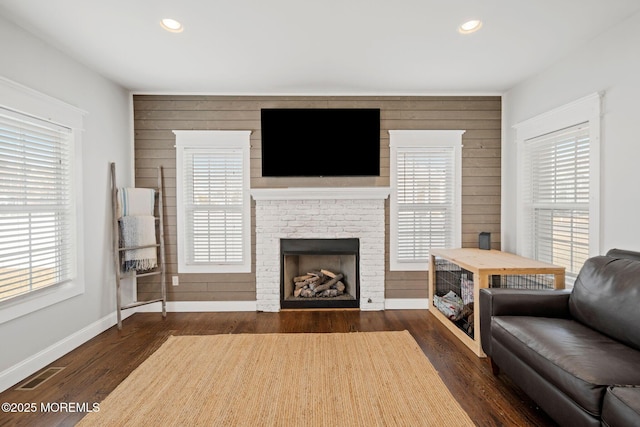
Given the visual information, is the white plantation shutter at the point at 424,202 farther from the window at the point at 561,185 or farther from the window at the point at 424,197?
the window at the point at 561,185

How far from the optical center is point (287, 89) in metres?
3.75

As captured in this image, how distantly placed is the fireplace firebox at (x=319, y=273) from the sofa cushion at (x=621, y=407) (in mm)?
2664

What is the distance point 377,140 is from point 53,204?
3332mm

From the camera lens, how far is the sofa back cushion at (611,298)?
1827 millimetres

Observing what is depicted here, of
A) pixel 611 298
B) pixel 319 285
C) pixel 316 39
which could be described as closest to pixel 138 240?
pixel 319 285

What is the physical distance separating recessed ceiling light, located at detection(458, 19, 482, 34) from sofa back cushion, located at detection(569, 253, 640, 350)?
1948 mm

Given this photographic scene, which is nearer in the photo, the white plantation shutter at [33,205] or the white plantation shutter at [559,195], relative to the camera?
the white plantation shutter at [33,205]

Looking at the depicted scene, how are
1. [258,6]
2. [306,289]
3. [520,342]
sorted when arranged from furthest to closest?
[306,289]
[258,6]
[520,342]

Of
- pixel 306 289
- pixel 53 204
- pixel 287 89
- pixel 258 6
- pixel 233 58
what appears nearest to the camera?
pixel 258 6

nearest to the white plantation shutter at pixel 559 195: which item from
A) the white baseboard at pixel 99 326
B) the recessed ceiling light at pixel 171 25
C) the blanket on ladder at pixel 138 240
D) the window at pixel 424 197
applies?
the window at pixel 424 197

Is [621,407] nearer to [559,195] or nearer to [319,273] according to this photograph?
[559,195]

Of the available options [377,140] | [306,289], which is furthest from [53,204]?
[377,140]

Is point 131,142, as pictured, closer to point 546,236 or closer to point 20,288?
point 20,288

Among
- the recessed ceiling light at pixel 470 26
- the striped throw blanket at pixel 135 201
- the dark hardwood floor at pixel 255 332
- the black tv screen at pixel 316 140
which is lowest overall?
the dark hardwood floor at pixel 255 332
